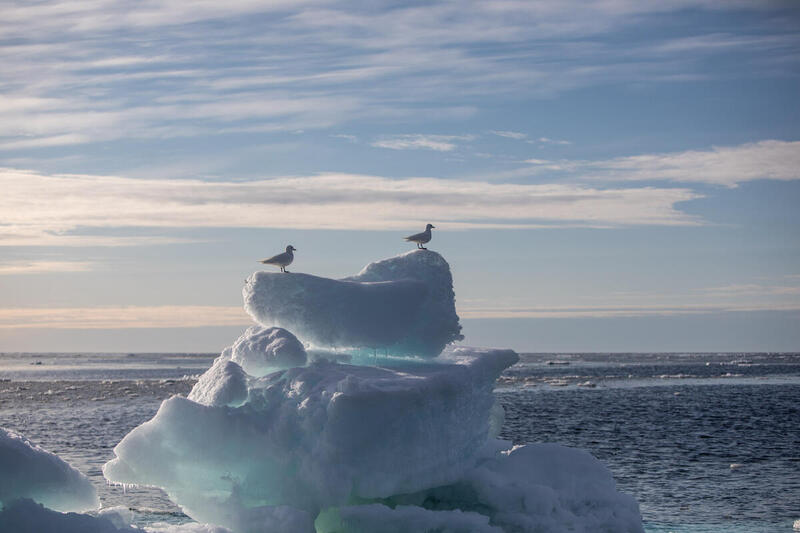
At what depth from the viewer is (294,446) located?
1345 cm

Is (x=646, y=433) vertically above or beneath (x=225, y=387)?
beneath

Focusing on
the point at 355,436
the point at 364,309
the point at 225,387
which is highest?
the point at 364,309

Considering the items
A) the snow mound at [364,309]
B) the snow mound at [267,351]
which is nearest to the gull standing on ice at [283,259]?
the snow mound at [364,309]

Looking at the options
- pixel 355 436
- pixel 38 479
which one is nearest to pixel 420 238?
pixel 355 436

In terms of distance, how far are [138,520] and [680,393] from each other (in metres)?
45.0

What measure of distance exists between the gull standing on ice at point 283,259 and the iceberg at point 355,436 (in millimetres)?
313

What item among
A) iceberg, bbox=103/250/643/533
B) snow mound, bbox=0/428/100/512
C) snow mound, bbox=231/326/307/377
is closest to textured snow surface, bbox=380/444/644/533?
iceberg, bbox=103/250/643/533

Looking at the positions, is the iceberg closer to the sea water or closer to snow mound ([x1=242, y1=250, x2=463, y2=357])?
snow mound ([x1=242, y1=250, x2=463, y2=357])

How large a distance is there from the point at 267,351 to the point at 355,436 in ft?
7.95

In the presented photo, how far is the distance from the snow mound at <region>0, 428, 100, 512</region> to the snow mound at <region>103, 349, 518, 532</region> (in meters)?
Result: 0.80

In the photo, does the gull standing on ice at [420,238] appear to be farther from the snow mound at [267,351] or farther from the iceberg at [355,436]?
the snow mound at [267,351]

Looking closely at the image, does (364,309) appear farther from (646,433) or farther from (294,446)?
(646,433)

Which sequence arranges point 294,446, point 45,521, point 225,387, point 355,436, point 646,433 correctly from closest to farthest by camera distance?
point 45,521 → point 355,436 → point 294,446 → point 225,387 → point 646,433

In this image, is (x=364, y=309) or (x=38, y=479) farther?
(x=364, y=309)
